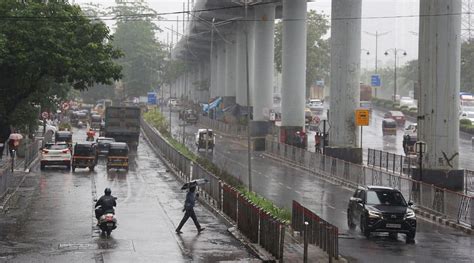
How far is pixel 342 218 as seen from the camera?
3681 cm

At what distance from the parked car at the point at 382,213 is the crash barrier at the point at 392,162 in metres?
17.6

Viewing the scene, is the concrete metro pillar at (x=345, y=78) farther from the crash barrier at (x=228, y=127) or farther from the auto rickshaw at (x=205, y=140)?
the crash barrier at (x=228, y=127)

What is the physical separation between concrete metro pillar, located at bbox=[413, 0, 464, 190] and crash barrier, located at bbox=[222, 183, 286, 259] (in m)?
16.3

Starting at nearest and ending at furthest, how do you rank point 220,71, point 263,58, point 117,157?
point 117,157
point 263,58
point 220,71

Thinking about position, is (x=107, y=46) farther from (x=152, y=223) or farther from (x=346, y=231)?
(x=346, y=231)

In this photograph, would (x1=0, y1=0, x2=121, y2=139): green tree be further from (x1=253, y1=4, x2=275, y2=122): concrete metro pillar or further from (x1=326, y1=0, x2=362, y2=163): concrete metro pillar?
(x1=253, y1=4, x2=275, y2=122): concrete metro pillar

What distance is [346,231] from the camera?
32.7m

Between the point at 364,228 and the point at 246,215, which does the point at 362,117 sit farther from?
the point at 246,215

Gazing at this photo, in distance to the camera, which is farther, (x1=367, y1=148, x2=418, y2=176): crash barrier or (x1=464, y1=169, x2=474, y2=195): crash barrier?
(x1=367, y1=148, x2=418, y2=176): crash barrier

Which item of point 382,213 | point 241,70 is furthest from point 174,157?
point 241,70

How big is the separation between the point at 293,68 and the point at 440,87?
35852 mm

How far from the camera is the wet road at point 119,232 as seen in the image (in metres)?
25.0

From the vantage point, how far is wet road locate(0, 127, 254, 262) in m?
25.0

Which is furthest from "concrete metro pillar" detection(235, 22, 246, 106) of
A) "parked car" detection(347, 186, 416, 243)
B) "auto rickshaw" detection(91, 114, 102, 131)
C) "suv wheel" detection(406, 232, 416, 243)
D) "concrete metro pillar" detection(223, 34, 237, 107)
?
"suv wheel" detection(406, 232, 416, 243)
